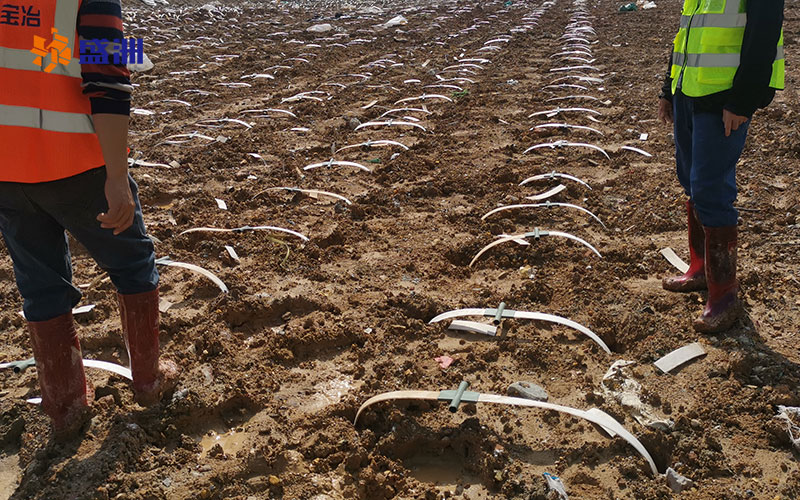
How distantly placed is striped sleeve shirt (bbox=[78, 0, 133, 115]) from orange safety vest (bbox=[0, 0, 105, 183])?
5 centimetres

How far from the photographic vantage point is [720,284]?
305 cm

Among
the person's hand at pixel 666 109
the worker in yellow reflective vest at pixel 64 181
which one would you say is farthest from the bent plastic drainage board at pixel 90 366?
the person's hand at pixel 666 109

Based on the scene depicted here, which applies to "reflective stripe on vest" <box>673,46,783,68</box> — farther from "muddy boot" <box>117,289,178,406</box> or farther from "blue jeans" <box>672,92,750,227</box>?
"muddy boot" <box>117,289,178,406</box>

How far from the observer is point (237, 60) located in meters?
11.2

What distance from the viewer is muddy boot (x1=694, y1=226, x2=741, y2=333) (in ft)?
9.86

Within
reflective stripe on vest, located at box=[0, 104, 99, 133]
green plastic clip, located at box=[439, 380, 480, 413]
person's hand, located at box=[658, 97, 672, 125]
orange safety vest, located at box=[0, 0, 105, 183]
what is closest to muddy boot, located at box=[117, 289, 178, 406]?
orange safety vest, located at box=[0, 0, 105, 183]

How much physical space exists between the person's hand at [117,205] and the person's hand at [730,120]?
253cm

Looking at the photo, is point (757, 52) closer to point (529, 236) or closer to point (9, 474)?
point (529, 236)

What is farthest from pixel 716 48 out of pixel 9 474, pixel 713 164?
pixel 9 474

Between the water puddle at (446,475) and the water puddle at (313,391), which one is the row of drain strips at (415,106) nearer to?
the water puddle at (313,391)

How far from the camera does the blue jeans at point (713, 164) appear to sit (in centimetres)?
286

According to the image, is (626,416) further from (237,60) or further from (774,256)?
(237,60)

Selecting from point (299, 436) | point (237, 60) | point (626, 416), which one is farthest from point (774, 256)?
point (237, 60)

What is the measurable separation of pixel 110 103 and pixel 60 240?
0.67 metres
